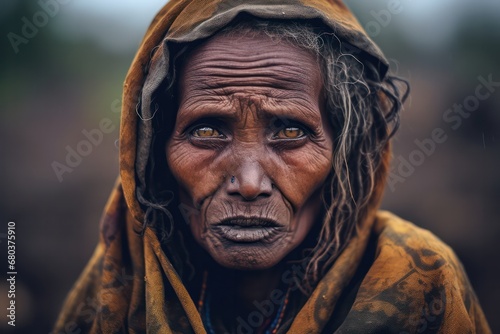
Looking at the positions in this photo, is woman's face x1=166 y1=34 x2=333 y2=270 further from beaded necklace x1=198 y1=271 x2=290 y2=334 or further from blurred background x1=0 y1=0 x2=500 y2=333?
blurred background x1=0 y1=0 x2=500 y2=333

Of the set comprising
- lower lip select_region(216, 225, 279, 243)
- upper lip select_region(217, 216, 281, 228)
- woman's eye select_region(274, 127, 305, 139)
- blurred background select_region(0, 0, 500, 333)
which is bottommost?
blurred background select_region(0, 0, 500, 333)

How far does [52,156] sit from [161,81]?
5.87 m

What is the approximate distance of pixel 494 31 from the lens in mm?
7324

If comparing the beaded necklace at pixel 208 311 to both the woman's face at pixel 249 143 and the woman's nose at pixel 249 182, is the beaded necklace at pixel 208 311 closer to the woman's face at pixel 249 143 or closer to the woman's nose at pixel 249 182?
the woman's face at pixel 249 143

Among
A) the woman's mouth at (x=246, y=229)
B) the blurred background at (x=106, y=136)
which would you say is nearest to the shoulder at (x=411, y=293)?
the woman's mouth at (x=246, y=229)

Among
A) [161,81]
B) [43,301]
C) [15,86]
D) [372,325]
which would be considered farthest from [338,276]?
[15,86]

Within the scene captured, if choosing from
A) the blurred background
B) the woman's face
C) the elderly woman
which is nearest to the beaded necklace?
the elderly woman

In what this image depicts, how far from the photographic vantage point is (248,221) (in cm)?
201

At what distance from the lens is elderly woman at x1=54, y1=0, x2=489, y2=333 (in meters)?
2.04

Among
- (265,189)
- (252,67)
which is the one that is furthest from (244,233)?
(252,67)

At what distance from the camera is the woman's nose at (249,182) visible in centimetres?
195

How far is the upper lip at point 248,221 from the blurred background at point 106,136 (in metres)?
4.31

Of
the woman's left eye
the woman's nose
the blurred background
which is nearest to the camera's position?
the woman's nose

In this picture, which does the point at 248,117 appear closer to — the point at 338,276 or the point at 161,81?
the point at 161,81
